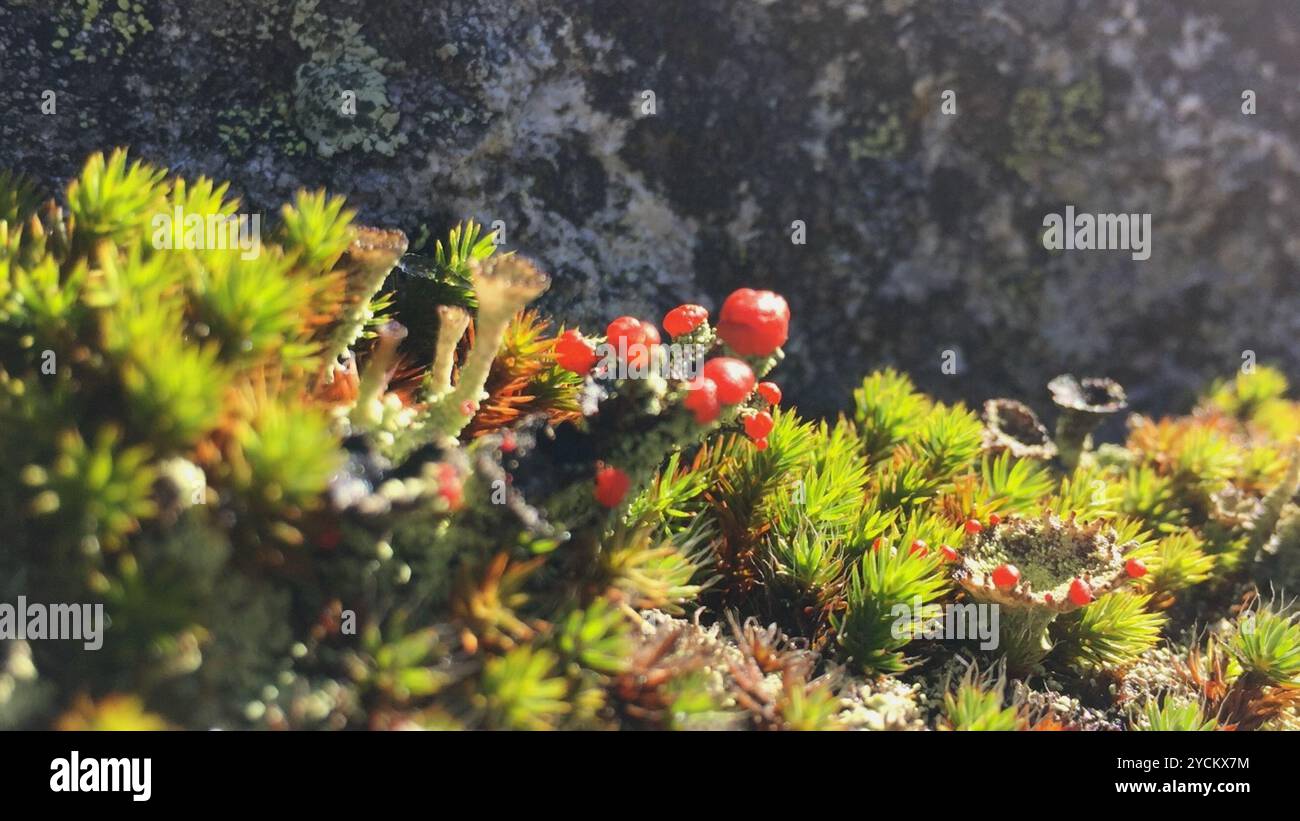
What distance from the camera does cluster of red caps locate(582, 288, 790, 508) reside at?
265 cm

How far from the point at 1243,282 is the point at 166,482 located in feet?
16.6

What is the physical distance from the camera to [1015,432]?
4109 millimetres

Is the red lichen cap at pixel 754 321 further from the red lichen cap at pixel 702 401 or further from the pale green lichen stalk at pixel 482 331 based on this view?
the pale green lichen stalk at pixel 482 331

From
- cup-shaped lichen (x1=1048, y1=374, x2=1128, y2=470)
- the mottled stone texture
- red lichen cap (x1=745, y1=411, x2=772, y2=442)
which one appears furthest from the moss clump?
the mottled stone texture

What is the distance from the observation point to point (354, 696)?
2.21 meters

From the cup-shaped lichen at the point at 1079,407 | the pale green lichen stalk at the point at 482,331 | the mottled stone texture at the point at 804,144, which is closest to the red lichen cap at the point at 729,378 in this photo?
the pale green lichen stalk at the point at 482,331

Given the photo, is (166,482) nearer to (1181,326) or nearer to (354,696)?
(354,696)

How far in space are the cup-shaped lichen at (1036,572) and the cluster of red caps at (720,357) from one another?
811 millimetres

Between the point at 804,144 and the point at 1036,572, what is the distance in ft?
7.30

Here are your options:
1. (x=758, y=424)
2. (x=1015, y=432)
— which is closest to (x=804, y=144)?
(x=1015, y=432)

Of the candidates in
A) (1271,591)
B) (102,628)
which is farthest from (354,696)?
(1271,591)

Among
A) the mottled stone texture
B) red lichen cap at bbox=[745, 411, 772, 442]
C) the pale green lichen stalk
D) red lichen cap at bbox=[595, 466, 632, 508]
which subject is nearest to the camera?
the pale green lichen stalk

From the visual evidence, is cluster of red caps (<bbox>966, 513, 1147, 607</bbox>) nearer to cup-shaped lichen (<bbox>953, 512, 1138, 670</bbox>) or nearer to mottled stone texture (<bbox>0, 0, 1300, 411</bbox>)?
cup-shaped lichen (<bbox>953, 512, 1138, 670</bbox>)

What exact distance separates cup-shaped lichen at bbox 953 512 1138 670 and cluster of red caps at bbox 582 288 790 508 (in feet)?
2.66
